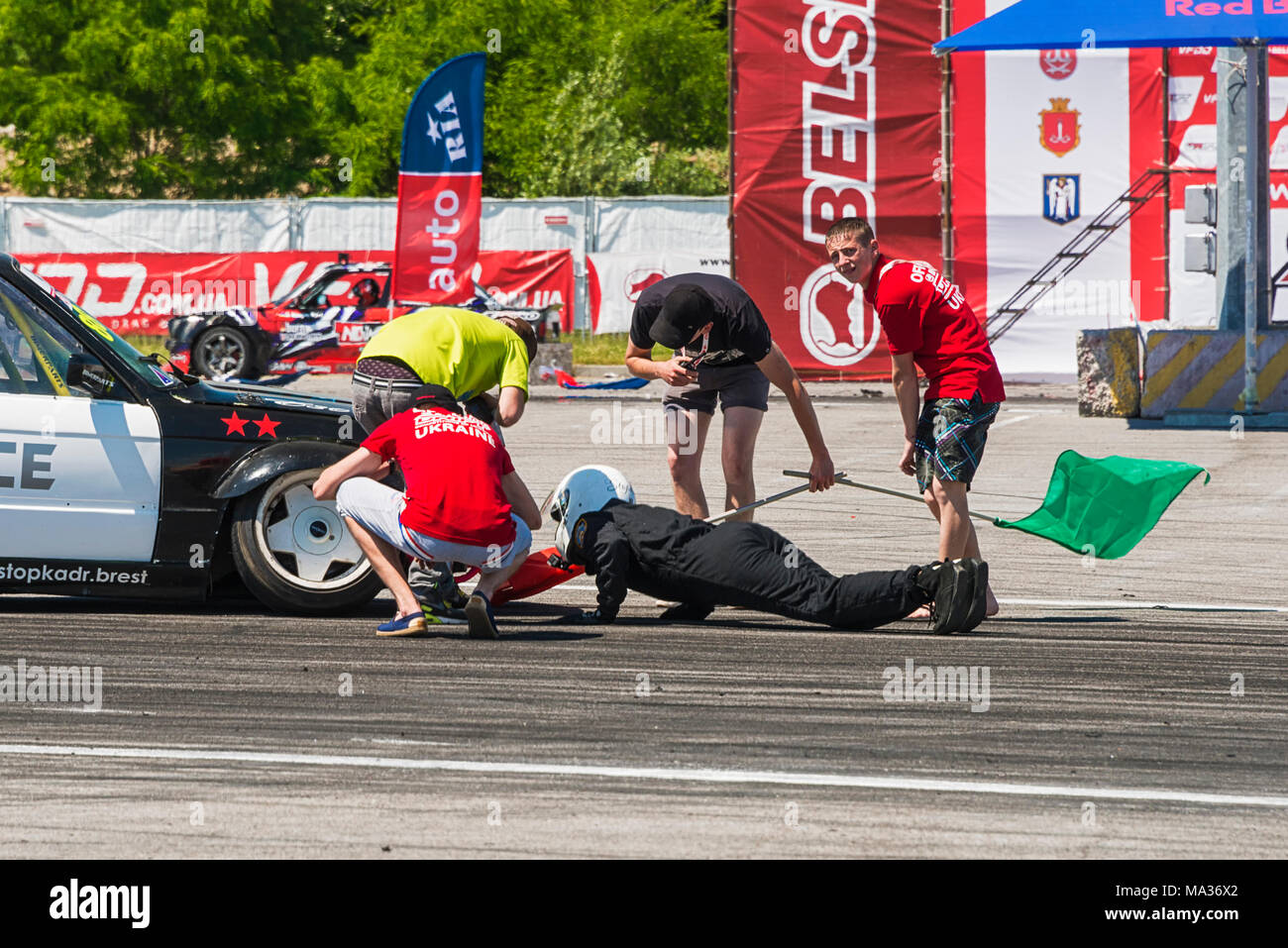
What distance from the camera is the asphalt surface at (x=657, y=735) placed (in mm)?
4680

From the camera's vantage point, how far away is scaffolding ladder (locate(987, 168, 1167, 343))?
75.5 ft

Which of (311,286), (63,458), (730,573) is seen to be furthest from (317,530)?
(311,286)

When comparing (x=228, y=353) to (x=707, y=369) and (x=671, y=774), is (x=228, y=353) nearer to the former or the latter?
(x=707, y=369)

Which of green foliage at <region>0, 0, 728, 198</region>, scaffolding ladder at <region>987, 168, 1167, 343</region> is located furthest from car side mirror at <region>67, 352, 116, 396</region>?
green foliage at <region>0, 0, 728, 198</region>

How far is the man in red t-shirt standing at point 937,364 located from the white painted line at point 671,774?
2.63 meters

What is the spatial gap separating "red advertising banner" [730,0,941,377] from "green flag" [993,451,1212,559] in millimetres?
14319

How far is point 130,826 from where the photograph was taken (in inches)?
185

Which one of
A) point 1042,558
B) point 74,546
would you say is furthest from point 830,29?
point 74,546

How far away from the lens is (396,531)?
725 centimetres

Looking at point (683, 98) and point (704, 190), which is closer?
point (704, 190)

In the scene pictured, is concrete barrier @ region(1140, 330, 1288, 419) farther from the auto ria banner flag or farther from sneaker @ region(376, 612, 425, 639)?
sneaker @ region(376, 612, 425, 639)

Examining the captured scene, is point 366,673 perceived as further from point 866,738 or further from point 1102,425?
point 1102,425
